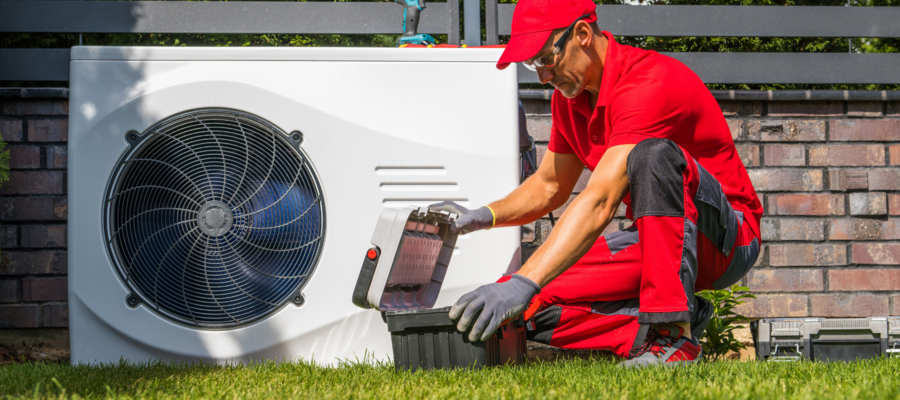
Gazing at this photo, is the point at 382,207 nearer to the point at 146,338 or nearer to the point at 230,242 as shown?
the point at 230,242

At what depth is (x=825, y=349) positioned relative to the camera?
6.47 ft

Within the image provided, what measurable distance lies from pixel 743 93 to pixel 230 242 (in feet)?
7.15

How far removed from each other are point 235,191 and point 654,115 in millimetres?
1125

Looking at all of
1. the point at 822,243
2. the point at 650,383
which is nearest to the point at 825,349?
the point at 822,243

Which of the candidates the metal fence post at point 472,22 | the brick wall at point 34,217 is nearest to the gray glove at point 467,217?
the metal fence post at point 472,22

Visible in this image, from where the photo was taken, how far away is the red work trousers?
1.50m

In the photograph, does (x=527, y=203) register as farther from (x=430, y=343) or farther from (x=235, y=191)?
(x=235, y=191)

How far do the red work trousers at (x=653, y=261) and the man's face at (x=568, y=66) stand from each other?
346mm

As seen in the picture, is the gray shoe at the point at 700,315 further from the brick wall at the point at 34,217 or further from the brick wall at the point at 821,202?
the brick wall at the point at 34,217

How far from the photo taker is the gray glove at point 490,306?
1426 mm

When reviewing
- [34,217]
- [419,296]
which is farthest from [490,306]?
[34,217]

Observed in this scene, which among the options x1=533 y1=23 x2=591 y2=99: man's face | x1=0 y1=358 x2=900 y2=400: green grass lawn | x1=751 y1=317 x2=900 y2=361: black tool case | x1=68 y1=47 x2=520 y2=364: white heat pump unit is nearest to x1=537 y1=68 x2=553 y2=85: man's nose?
x1=533 y1=23 x2=591 y2=99: man's face

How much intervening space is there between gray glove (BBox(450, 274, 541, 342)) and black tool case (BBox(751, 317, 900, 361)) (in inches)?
38.8

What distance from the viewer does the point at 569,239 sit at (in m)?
1.51
